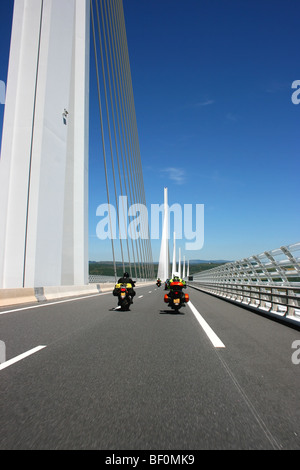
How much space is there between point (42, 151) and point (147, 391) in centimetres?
1557

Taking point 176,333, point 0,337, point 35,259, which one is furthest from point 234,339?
point 35,259

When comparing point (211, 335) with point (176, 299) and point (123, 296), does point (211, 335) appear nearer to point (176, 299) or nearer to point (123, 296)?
point (176, 299)

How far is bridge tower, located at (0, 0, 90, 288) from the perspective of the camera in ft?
55.6

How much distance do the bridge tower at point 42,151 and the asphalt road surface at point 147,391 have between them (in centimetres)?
1026

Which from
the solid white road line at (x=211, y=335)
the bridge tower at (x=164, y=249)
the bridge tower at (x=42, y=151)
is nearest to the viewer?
the solid white road line at (x=211, y=335)

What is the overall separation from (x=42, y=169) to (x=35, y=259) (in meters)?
4.15

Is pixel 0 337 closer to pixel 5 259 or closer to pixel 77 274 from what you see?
pixel 5 259

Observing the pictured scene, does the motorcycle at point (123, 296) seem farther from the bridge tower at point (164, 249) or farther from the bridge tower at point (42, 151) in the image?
the bridge tower at point (164, 249)

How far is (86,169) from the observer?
2172 cm

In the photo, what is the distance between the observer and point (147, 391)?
12.4ft

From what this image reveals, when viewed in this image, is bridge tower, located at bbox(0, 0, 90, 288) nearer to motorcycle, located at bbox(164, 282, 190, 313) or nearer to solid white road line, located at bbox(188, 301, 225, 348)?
motorcycle, located at bbox(164, 282, 190, 313)

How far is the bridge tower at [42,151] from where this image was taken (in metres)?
16.9

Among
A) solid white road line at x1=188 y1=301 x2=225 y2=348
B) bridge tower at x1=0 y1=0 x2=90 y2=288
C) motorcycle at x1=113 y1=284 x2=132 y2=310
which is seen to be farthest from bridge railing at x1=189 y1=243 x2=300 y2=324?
bridge tower at x1=0 y1=0 x2=90 y2=288

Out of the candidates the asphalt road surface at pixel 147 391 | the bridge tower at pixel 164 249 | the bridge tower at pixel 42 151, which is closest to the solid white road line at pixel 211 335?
the asphalt road surface at pixel 147 391
